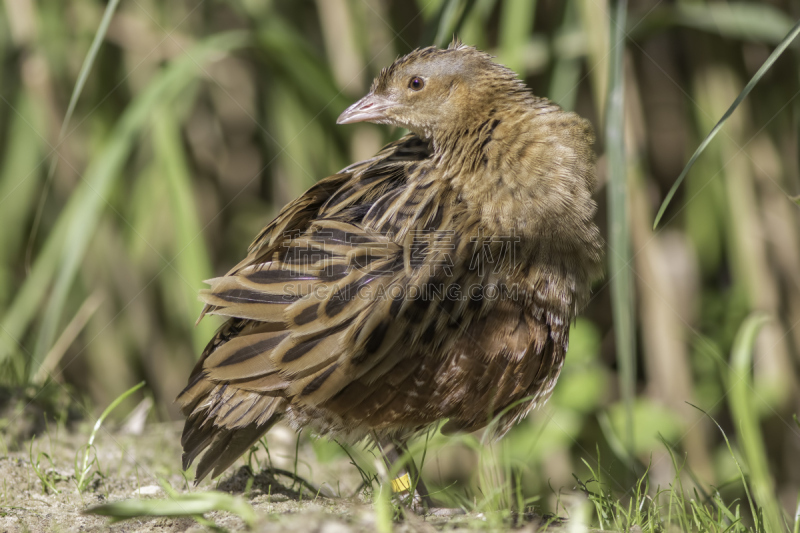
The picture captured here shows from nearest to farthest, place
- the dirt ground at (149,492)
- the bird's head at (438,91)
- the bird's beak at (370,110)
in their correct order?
the dirt ground at (149,492), the bird's head at (438,91), the bird's beak at (370,110)

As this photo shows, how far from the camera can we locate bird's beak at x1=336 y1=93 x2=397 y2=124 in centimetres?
231

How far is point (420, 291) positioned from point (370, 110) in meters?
0.75

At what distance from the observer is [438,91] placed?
2.21 m

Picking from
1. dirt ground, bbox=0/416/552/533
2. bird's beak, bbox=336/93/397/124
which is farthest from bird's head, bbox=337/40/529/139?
dirt ground, bbox=0/416/552/533

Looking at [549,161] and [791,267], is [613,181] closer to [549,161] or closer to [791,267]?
[549,161]

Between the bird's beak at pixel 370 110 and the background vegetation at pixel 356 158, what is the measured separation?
77 centimetres

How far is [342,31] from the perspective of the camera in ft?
11.3

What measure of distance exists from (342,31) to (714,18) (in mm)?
1616

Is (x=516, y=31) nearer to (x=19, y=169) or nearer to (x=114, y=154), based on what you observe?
(x=114, y=154)

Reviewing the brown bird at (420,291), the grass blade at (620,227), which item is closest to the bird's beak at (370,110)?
the brown bird at (420,291)

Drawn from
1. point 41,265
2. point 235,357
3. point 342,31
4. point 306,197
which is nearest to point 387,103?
point 306,197

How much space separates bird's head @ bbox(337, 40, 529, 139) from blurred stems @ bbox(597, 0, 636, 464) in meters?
0.27

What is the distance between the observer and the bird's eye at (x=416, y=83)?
2256mm

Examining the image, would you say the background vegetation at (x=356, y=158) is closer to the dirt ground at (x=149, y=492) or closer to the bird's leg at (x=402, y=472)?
the dirt ground at (x=149, y=492)
